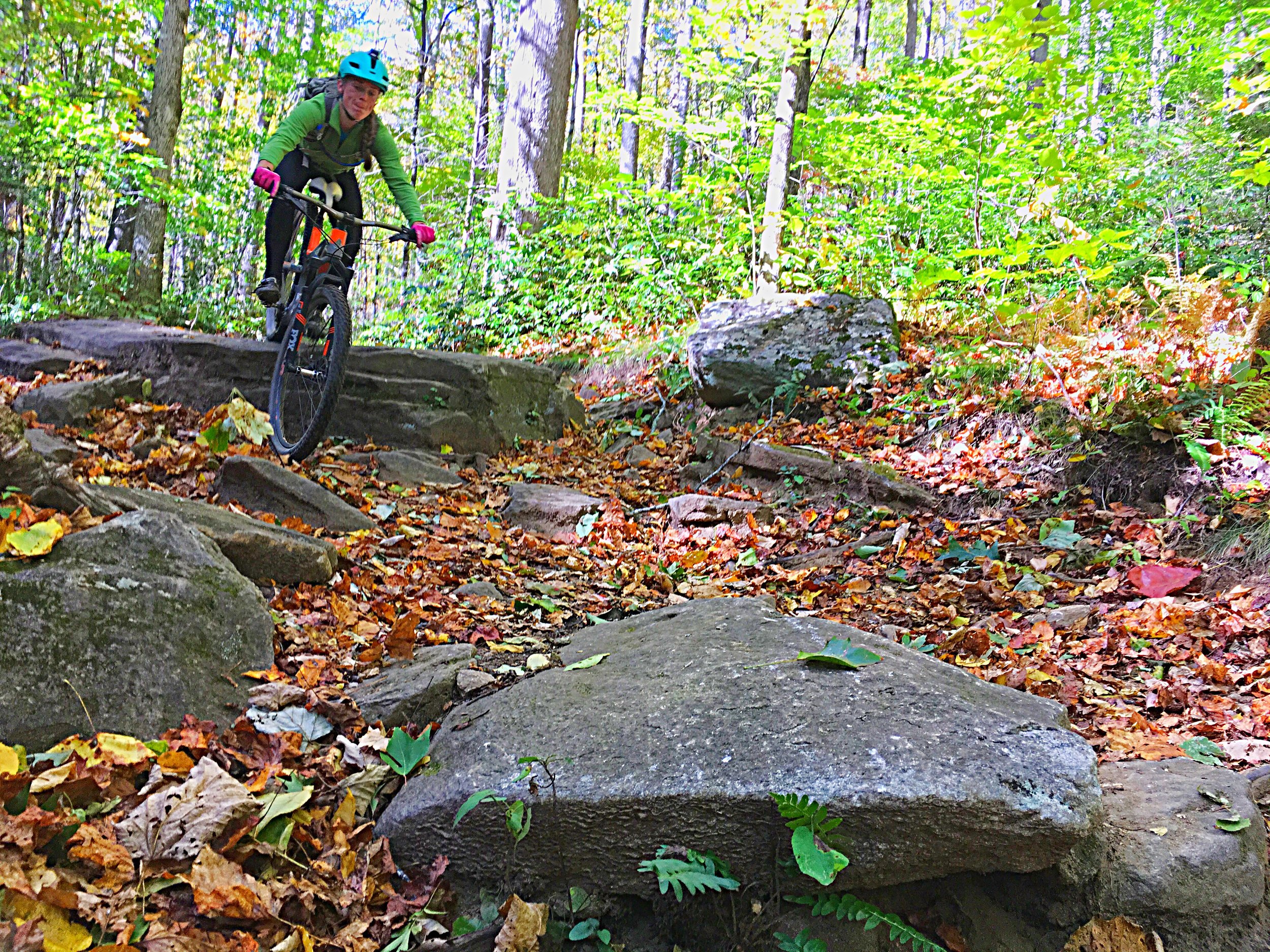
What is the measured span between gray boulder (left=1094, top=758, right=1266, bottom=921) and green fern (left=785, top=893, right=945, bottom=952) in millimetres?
519

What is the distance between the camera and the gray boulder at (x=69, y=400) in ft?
17.2

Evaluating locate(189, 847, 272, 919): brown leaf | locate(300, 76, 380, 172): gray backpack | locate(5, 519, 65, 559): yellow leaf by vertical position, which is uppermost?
locate(300, 76, 380, 172): gray backpack

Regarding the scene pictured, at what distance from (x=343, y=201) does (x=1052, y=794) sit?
5592 millimetres

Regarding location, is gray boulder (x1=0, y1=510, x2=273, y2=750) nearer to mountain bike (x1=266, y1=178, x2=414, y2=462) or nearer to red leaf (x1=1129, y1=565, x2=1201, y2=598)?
mountain bike (x1=266, y1=178, x2=414, y2=462)

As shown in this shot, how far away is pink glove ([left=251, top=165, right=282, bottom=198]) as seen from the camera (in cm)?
501

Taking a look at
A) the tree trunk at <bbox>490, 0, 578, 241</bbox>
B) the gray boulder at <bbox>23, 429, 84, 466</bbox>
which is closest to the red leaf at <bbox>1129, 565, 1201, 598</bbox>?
the gray boulder at <bbox>23, 429, 84, 466</bbox>

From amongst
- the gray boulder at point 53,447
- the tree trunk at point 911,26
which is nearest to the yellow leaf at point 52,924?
the gray boulder at point 53,447

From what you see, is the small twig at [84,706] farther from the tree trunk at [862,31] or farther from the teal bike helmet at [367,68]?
the tree trunk at [862,31]

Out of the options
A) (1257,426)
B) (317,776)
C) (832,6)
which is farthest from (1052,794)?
(832,6)

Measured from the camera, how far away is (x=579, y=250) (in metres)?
11.1

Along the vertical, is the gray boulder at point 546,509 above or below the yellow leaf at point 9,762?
above

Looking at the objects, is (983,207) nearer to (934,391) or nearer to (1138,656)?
(934,391)

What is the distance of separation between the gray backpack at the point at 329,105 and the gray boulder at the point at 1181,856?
213 inches

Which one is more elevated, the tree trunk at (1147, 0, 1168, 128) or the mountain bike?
the tree trunk at (1147, 0, 1168, 128)
